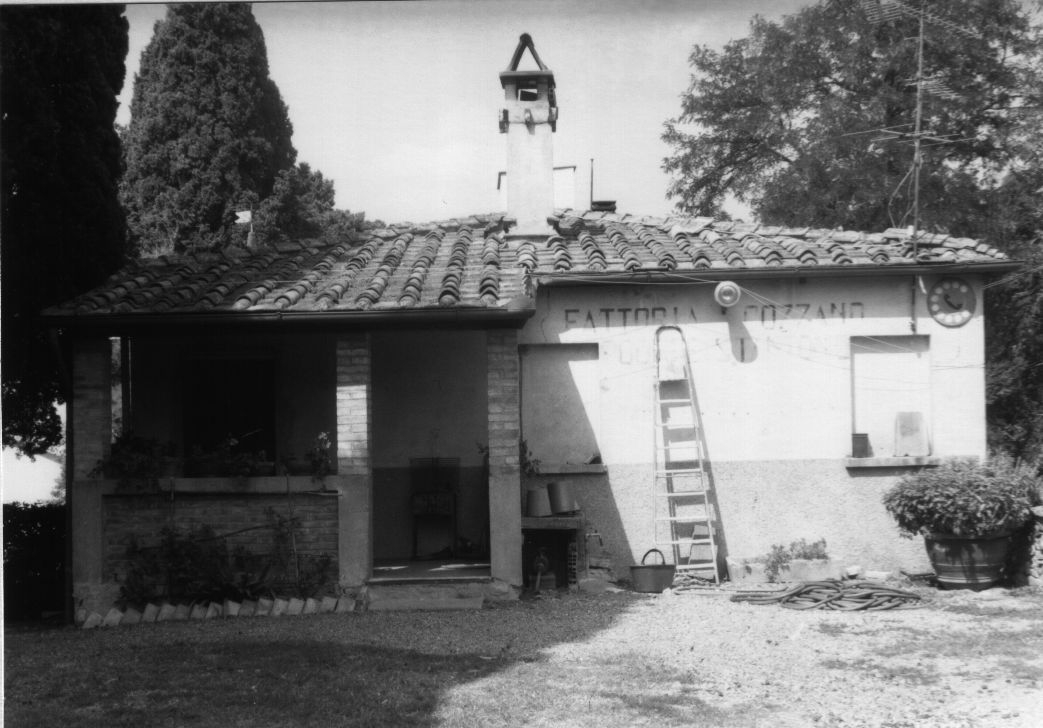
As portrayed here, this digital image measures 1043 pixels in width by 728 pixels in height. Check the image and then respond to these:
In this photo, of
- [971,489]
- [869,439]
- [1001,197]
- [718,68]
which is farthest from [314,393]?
[1001,197]

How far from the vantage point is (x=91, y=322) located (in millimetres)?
10109

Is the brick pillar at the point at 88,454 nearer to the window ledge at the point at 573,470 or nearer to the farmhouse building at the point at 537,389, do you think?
the farmhouse building at the point at 537,389

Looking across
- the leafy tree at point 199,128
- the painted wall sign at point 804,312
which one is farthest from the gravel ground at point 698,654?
the leafy tree at point 199,128

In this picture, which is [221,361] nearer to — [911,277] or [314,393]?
[314,393]

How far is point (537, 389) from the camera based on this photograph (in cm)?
1165

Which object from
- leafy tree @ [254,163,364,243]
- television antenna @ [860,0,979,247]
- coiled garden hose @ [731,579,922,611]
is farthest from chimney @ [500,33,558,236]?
leafy tree @ [254,163,364,243]

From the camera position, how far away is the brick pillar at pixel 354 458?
393 inches

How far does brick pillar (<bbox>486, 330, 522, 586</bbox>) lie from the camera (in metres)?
10.1

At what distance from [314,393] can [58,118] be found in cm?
400

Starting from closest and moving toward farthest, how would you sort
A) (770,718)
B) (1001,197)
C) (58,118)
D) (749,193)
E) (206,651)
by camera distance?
(770,718), (206,651), (58,118), (1001,197), (749,193)

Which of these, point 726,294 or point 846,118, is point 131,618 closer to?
point 726,294

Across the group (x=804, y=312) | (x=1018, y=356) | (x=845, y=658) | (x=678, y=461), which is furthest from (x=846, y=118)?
(x=845, y=658)

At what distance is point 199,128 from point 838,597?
1533cm

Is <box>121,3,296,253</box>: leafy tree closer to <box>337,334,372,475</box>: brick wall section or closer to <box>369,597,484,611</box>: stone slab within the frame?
<box>337,334,372,475</box>: brick wall section
